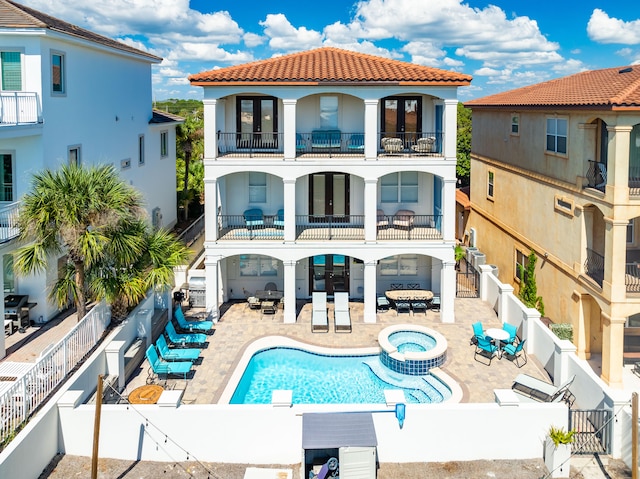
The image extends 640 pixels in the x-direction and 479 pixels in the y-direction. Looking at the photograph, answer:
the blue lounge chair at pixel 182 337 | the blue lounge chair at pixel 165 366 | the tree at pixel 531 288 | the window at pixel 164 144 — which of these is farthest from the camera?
the window at pixel 164 144

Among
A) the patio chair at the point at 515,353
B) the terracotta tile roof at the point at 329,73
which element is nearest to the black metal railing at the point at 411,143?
the terracotta tile roof at the point at 329,73

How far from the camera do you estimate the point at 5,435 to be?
1335cm

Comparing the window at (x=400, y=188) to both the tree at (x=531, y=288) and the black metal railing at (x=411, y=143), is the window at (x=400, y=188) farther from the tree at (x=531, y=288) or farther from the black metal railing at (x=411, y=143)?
the tree at (x=531, y=288)

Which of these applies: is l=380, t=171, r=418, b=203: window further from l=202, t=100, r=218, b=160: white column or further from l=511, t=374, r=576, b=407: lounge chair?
l=511, t=374, r=576, b=407: lounge chair

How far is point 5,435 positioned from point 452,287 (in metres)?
17.3

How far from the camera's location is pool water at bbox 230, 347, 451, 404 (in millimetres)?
18969

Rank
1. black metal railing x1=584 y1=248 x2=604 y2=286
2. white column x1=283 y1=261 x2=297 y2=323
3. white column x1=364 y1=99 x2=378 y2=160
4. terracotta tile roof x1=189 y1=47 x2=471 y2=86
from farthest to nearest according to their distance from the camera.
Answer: white column x1=283 y1=261 x2=297 y2=323 → white column x1=364 y1=99 x2=378 y2=160 → terracotta tile roof x1=189 y1=47 x2=471 y2=86 → black metal railing x1=584 y1=248 x2=604 y2=286

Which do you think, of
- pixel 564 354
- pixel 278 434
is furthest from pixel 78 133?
pixel 564 354

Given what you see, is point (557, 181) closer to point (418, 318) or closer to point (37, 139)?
point (418, 318)

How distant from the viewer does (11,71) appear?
2091 cm

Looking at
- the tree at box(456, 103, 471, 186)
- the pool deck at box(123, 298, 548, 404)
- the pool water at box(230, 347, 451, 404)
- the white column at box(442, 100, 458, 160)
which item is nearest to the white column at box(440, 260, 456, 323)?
the pool deck at box(123, 298, 548, 404)

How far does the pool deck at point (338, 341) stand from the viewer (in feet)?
62.4

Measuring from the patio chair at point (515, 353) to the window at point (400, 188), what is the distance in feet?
28.4

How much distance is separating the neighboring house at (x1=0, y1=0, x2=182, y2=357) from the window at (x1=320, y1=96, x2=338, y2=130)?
9.64 m
